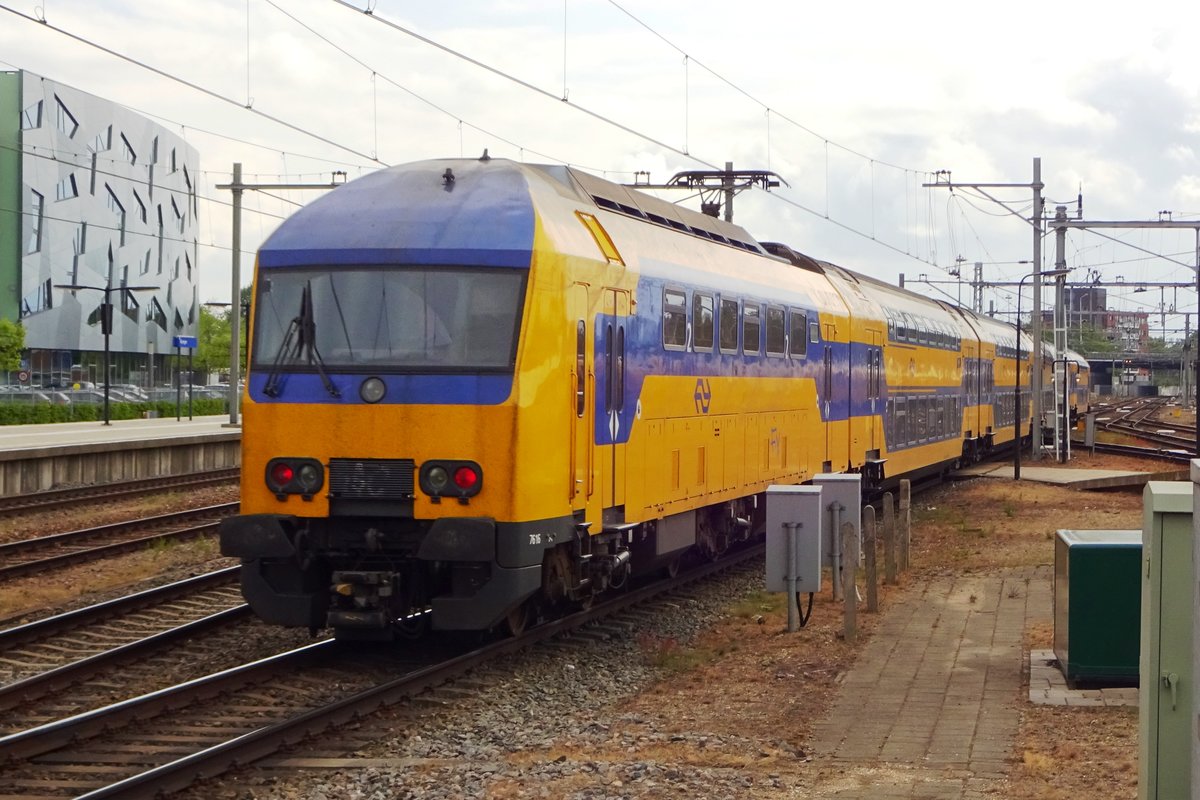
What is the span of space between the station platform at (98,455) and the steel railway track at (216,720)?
57.4 ft

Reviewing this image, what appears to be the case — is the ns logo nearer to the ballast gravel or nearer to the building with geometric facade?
the ballast gravel

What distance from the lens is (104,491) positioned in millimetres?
27453

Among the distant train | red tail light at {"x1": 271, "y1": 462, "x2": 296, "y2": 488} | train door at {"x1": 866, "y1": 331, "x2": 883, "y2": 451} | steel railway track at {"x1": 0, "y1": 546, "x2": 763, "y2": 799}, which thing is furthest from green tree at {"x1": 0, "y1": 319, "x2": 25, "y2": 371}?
red tail light at {"x1": 271, "y1": 462, "x2": 296, "y2": 488}

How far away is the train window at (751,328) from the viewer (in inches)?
652

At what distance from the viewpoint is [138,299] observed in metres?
84.1

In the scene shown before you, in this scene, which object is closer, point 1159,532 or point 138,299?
point 1159,532

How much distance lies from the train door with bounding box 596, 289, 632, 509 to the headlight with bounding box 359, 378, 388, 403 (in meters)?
1.98

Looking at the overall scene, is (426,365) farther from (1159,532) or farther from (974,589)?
(974,589)

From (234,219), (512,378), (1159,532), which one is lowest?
(1159,532)

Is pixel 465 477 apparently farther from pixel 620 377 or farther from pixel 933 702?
pixel 933 702

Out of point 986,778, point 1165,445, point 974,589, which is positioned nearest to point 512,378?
point 986,778

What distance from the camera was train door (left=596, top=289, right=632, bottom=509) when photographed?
12.5 meters

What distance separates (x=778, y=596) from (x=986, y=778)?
7.89 m

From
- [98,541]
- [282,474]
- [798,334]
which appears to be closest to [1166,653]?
[282,474]
